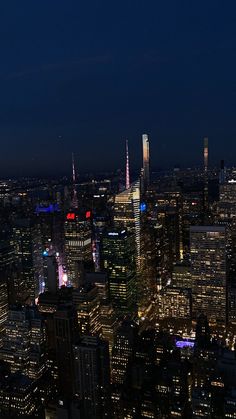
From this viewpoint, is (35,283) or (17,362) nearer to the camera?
(17,362)

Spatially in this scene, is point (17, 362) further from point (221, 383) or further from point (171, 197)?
point (171, 197)

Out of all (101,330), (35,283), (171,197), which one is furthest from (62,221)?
(101,330)

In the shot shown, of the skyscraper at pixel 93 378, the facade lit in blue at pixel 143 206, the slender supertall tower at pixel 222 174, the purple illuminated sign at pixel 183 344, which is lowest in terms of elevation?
the purple illuminated sign at pixel 183 344

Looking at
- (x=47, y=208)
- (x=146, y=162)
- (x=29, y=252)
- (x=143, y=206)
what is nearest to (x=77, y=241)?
(x=29, y=252)

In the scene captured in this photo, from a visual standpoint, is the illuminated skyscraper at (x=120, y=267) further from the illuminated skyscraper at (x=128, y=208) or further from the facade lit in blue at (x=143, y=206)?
the facade lit in blue at (x=143, y=206)

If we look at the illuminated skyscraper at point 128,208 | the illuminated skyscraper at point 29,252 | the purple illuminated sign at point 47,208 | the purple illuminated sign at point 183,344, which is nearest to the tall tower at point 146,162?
the illuminated skyscraper at point 128,208

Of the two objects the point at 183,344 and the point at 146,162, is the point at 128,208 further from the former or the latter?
the point at 183,344
